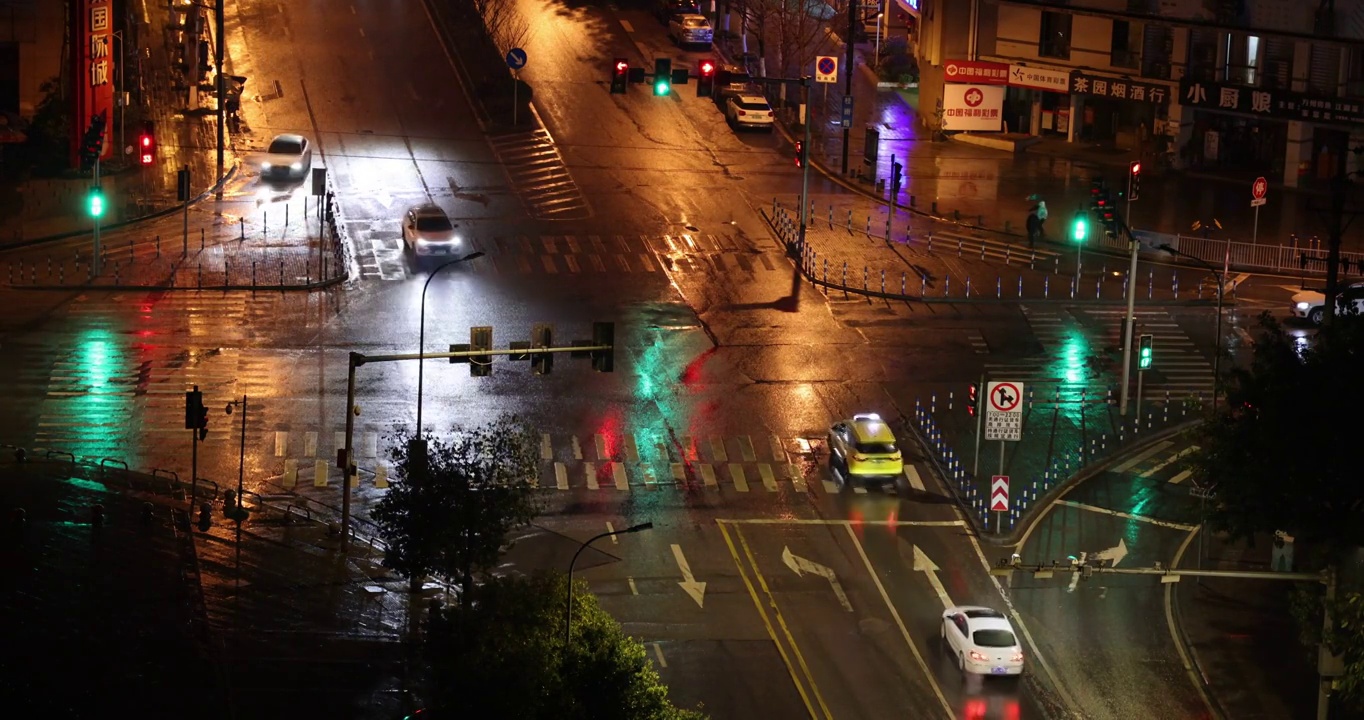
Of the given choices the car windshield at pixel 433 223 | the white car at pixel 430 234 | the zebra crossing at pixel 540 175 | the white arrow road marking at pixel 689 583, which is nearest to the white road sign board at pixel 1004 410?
the white arrow road marking at pixel 689 583

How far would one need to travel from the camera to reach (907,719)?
38.7 metres

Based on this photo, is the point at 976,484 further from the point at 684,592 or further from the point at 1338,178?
the point at 1338,178

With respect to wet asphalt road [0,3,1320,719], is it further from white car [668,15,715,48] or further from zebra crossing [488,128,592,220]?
white car [668,15,715,48]

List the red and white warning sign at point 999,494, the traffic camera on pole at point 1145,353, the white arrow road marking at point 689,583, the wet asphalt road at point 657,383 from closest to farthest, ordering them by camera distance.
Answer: the wet asphalt road at point 657,383, the white arrow road marking at point 689,583, the red and white warning sign at point 999,494, the traffic camera on pole at point 1145,353

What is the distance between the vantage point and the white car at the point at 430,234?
2648 inches

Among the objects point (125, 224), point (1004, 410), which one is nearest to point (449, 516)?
→ point (1004, 410)

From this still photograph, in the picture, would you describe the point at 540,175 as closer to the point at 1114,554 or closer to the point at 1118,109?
the point at 1118,109

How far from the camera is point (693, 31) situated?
96.5 metres

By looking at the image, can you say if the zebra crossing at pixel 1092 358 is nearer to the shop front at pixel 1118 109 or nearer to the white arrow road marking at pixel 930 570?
the white arrow road marking at pixel 930 570

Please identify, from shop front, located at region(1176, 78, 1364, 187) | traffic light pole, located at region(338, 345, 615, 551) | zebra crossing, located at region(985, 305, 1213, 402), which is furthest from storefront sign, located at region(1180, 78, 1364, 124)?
traffic light pole, located at region(338, 345, 615, 551)

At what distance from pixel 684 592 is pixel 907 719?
739 cm

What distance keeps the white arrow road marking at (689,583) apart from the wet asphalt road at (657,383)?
10cm

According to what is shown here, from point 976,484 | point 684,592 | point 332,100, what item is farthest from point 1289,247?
point 332,100

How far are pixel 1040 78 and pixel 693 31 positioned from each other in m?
18.3
